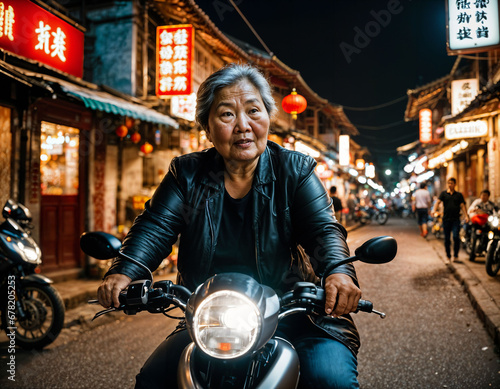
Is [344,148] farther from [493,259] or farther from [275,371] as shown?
[275,371]

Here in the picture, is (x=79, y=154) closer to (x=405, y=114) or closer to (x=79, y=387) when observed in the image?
(x=79, y=387)

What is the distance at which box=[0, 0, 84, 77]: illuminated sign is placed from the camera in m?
7.33

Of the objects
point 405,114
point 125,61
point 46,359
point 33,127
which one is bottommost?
point 46,359

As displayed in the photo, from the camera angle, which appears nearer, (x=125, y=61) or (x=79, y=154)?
(x=79, y=154)

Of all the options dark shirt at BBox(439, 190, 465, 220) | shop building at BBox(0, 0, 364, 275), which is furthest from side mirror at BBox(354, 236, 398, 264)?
dark shirt at BBox(439, 190, 465, 220)

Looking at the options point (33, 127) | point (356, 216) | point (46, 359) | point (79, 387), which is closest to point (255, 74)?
point (79, 387)

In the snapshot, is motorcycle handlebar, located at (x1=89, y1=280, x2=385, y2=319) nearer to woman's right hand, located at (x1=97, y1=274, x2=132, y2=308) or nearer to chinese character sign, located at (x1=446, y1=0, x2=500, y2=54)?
woman's right hand, located at (x1=97, y1=274, x2=132, y2=308)

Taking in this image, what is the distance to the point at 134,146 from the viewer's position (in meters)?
11.8

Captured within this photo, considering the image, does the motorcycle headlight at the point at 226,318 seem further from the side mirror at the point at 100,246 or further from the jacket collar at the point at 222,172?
the jacket collar at the point at 222,172

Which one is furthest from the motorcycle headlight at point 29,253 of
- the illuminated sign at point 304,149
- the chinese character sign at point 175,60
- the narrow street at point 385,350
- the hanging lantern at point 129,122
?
the illuminated sign at point 304,149

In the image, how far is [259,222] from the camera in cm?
206

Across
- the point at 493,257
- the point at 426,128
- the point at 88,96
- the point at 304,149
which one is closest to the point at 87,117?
the point at 88,96

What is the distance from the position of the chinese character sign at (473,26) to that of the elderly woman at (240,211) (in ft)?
30.0

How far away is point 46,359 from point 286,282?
11.9ft
